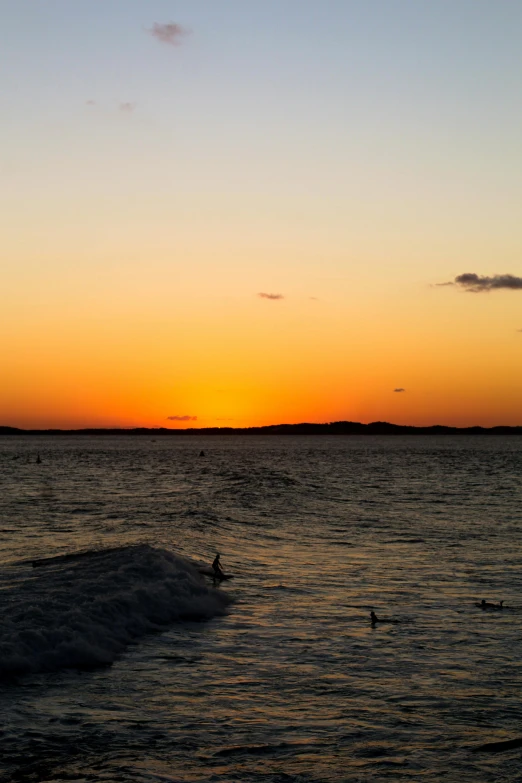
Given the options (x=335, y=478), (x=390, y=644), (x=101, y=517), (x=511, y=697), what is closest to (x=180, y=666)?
(x=390, y=644)

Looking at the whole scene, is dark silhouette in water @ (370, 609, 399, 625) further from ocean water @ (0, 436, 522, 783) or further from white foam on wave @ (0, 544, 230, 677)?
white foam on wave @ (0, 544, 230, 677)

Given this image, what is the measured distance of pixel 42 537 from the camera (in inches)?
1207

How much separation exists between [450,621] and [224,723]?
24.8ft

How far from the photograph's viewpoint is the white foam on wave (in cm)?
1356

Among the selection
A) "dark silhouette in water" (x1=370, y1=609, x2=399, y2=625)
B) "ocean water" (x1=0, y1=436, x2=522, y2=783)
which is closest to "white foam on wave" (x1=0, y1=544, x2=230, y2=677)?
"ocean water" (x1=0, y1=436, x2=522, y2=783)

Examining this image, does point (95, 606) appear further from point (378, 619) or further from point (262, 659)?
point (378, 619)

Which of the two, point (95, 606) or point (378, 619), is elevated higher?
point (95, 606)

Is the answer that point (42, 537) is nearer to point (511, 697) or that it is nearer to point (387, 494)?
point (511, 697)

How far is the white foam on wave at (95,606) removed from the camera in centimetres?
1356

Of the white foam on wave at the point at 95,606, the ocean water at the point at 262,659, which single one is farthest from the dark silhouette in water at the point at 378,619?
the white foam on wave at the point at 95,606

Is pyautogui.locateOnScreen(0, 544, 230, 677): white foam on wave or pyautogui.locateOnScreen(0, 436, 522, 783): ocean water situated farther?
pyautogui.locateOnScreen(0, 544, 230, 677): white foam on wave

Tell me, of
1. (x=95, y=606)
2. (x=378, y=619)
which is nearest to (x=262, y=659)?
(x=378, y=619)

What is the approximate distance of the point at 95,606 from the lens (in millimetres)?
16391

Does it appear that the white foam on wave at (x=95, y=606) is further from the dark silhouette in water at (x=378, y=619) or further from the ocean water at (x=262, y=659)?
the dark silhouette in water at (x=378, y=619)
